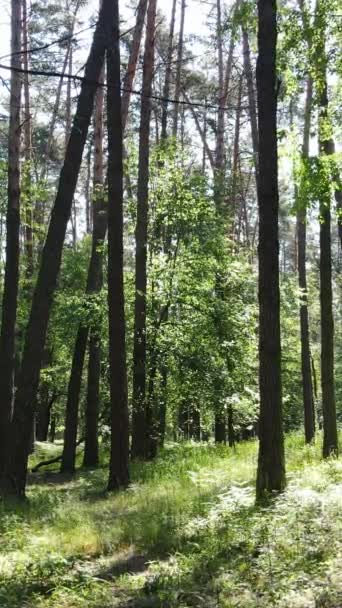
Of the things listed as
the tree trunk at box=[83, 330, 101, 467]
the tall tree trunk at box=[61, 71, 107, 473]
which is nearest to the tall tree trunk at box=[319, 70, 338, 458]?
the tall tree trunk at box=[61, 71, 107, 473]

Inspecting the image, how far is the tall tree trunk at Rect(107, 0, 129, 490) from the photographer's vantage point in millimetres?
10578

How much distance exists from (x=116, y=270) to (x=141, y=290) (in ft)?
11.5

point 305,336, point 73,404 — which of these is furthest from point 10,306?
point 305,336

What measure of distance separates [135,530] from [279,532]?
210 cm

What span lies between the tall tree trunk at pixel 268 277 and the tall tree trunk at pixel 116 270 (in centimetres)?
356

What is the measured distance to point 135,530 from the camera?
7109 mm

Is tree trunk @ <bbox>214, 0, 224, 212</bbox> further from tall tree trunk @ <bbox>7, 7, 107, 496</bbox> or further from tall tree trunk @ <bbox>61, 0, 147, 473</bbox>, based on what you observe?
tall tree trunk @ <bbox>61, 0, 147, 473</bbox>

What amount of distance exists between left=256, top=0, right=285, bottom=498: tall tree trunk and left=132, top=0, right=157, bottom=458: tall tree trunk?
6.30 meters

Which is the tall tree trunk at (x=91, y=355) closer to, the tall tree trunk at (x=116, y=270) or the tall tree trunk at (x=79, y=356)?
the tall tree trunk at (x=79, y=356)

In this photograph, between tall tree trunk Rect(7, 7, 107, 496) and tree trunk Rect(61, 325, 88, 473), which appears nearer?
tall tree trunk Rect(7, 7, 107, 496)

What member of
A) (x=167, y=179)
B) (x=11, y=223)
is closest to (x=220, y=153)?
(x=167, y=179)

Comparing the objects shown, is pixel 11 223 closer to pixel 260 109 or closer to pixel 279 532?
pixel 260 109

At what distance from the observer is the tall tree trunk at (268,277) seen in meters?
7.45

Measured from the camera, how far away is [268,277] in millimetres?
7574
